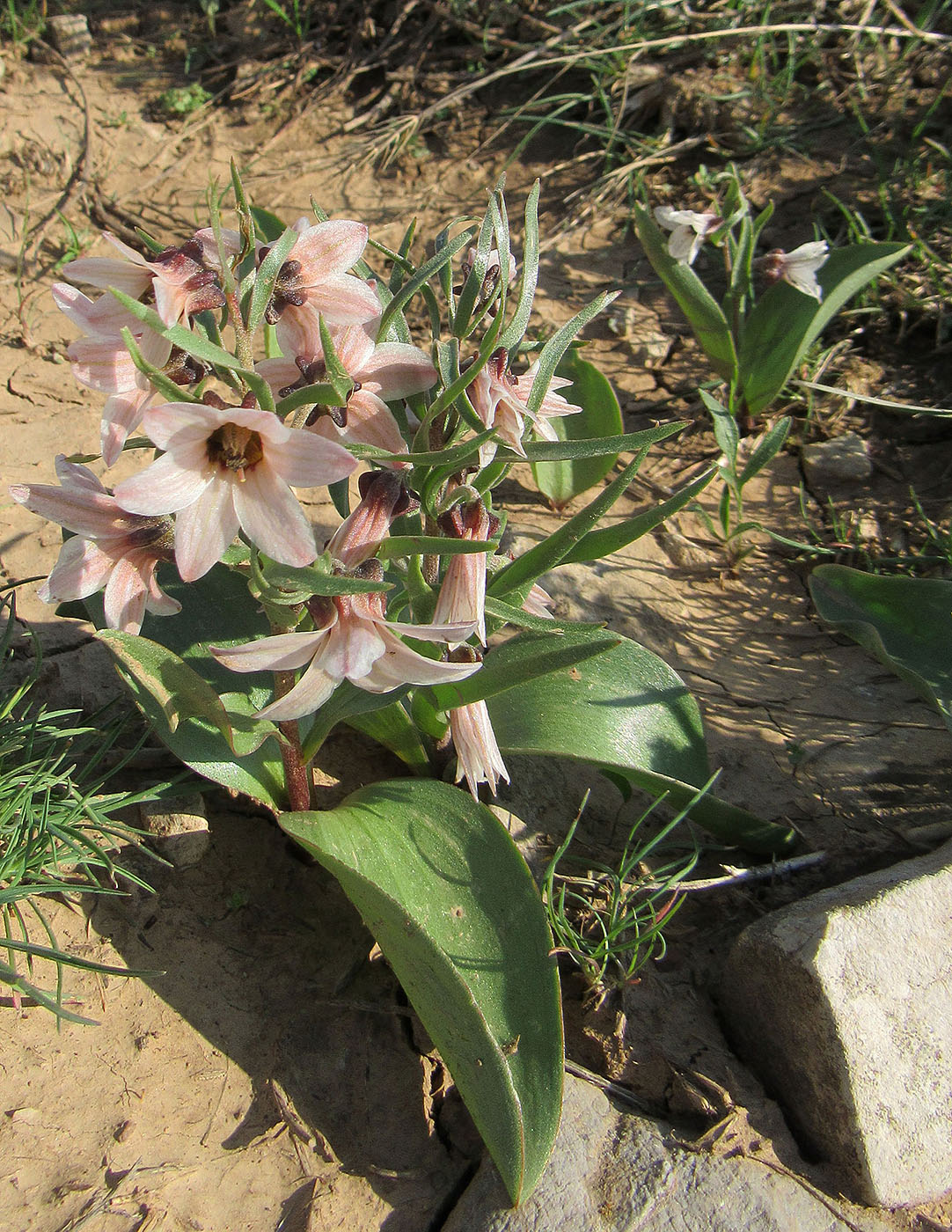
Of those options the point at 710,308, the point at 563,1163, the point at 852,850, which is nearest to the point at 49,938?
the point at 563,1163

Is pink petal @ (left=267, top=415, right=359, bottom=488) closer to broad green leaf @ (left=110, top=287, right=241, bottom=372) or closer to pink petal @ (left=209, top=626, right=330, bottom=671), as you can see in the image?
broad green leaf @ (left=110, top=287, right=241, bottom=372)

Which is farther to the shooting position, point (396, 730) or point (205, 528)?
point (396, 730)

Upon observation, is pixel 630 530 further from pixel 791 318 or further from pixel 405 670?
pixel 791 318

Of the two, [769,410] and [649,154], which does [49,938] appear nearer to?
[769,410]

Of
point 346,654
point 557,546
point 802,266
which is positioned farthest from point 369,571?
point 802,266

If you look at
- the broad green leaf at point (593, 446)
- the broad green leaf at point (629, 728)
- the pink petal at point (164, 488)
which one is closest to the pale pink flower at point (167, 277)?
the pink petal at point (164, 488)

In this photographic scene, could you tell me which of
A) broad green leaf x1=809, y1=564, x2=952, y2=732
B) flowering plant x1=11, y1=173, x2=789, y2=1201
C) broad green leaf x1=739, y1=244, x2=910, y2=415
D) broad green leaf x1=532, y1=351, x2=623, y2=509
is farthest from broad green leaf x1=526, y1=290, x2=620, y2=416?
broad green leaf x1=739, y1=244, x2=910, y2=415
